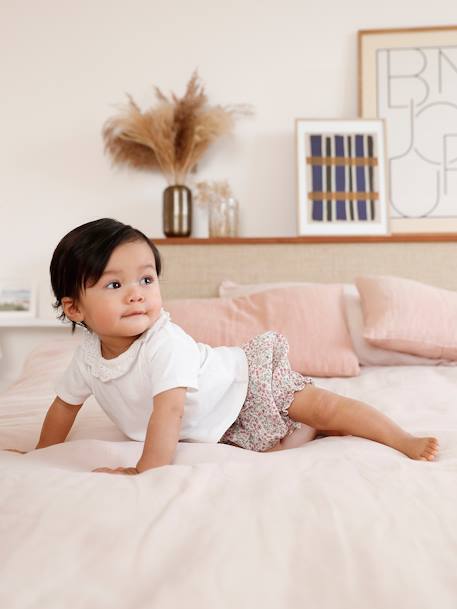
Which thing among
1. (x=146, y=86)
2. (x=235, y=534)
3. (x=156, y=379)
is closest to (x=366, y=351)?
(x=156, y=379)

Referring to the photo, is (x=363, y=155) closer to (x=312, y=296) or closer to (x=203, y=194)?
(x=203, y=194)

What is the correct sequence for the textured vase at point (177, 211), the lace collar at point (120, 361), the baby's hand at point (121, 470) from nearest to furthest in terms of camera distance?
the baby's hand at point (121, 470)
the lace collar at point (120, 361)
the textured vase at point (177, 211)

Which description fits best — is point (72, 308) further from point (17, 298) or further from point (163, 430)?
point (17, 298)

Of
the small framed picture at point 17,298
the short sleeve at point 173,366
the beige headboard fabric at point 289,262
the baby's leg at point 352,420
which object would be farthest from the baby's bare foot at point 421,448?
the small framed picture at point 17,298

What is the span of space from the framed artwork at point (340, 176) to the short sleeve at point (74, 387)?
1.62 meters

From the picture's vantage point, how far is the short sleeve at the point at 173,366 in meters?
1.01

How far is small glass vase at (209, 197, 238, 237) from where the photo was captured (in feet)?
8.82

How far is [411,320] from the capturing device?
1928 mm

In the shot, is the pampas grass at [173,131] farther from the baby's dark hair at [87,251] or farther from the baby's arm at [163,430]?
the baby's arm at [163,430]

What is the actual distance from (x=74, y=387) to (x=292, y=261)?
60.9 inches

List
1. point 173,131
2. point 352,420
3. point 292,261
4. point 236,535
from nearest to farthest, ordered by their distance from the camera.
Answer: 1. point 236,535
2. point 352,420
3. point 292,261
4. point 173,131

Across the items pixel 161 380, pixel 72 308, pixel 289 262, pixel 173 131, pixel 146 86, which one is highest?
pixel 146 86

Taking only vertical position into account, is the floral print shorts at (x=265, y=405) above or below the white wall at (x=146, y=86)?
below

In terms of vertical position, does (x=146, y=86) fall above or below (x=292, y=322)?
above
